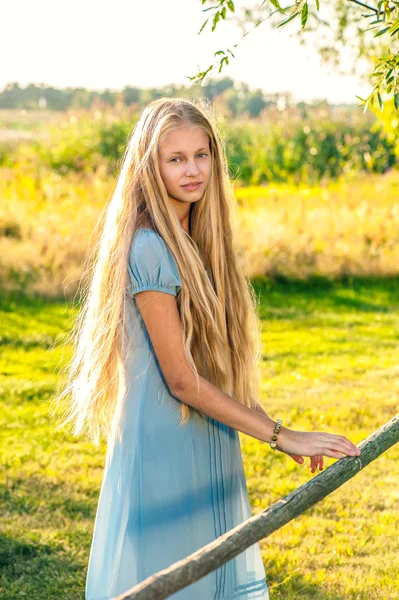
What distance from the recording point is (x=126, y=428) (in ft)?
7.93

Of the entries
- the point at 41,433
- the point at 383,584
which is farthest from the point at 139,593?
the point at 41,433

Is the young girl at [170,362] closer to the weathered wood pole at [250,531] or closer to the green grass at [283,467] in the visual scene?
the weathered wood pole at [250,531]

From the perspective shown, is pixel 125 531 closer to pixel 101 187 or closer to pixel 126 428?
pixel 126 428

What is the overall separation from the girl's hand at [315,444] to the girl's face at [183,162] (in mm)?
712

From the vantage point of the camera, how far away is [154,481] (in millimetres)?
2439

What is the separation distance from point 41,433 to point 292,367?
7.45ft

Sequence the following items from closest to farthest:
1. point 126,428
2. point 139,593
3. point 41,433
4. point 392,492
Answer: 1. point 139,593
2. point 126,428
3. point 392,492
4. point 41,433

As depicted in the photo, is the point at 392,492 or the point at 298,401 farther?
the point at 298,401

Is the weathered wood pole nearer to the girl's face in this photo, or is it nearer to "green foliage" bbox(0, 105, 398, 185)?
the girl's face

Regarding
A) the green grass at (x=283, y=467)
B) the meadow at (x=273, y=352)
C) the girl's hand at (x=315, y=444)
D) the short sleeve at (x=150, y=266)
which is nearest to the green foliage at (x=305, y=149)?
the meadow at (x=273, y=352)

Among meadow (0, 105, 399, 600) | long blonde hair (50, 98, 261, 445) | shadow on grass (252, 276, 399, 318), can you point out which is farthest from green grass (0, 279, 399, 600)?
long blonde hair (50, 98, 261, 445)

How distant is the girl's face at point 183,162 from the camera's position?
7.72ft

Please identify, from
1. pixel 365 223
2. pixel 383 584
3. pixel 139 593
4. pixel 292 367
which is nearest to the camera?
pixel 139 593

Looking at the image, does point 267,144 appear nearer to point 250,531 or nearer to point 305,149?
point 305,149
